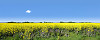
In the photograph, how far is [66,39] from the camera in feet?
25.3

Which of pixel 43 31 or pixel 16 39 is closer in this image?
pixel 16 39

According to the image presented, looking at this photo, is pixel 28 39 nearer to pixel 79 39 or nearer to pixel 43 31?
pixel 43 31

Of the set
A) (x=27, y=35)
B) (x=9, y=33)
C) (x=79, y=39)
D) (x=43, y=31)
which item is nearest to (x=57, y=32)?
(x=43, y=31)

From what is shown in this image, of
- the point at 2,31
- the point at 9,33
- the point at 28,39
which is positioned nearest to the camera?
the point at 28,39

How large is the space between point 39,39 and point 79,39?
2.86 meters

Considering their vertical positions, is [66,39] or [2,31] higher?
[2,31]

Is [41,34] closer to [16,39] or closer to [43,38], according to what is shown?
[43,38]

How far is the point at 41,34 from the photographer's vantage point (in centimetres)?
834

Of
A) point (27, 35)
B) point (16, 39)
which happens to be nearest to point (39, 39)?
point (27, 35)

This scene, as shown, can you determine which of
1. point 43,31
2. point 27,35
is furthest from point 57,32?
point 27,35

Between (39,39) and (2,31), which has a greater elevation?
(2,31)

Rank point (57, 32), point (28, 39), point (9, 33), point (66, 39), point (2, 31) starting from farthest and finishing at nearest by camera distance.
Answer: point (57, 32)
point (9, 33)
point (2, 31)
point (66, 39)
point (28, 39)

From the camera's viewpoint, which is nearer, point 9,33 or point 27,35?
point 27,35

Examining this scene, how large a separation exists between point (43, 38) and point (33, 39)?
795mm
